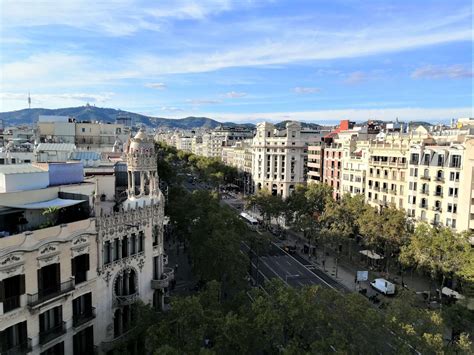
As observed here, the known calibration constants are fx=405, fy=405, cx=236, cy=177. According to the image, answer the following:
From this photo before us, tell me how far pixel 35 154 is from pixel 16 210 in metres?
38.7

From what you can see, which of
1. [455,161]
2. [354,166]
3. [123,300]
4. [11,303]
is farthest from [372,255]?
[11,303]

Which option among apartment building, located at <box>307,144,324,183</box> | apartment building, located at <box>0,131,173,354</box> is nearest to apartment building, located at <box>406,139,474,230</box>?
apartment building, located at <box>307,144,324,183</box>

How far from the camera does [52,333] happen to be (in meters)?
31.1

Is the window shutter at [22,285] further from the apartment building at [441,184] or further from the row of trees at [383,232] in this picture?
the apartment building at [441,184]

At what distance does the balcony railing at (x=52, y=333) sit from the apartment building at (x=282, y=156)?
4017 inches

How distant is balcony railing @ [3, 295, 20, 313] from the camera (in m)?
27.8

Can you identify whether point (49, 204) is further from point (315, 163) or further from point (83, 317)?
point (315, 163)

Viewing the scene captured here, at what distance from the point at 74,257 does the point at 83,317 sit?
17.5ft

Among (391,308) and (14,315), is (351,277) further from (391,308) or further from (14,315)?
(14,315)

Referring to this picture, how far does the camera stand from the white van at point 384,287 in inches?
2432

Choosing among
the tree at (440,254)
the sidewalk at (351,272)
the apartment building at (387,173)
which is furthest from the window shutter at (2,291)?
the apartment building at (387,173)

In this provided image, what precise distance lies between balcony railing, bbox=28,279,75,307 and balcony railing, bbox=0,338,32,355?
273 centimetres

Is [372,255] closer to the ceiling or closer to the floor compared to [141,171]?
closer to the floor

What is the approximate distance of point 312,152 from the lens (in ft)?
401
